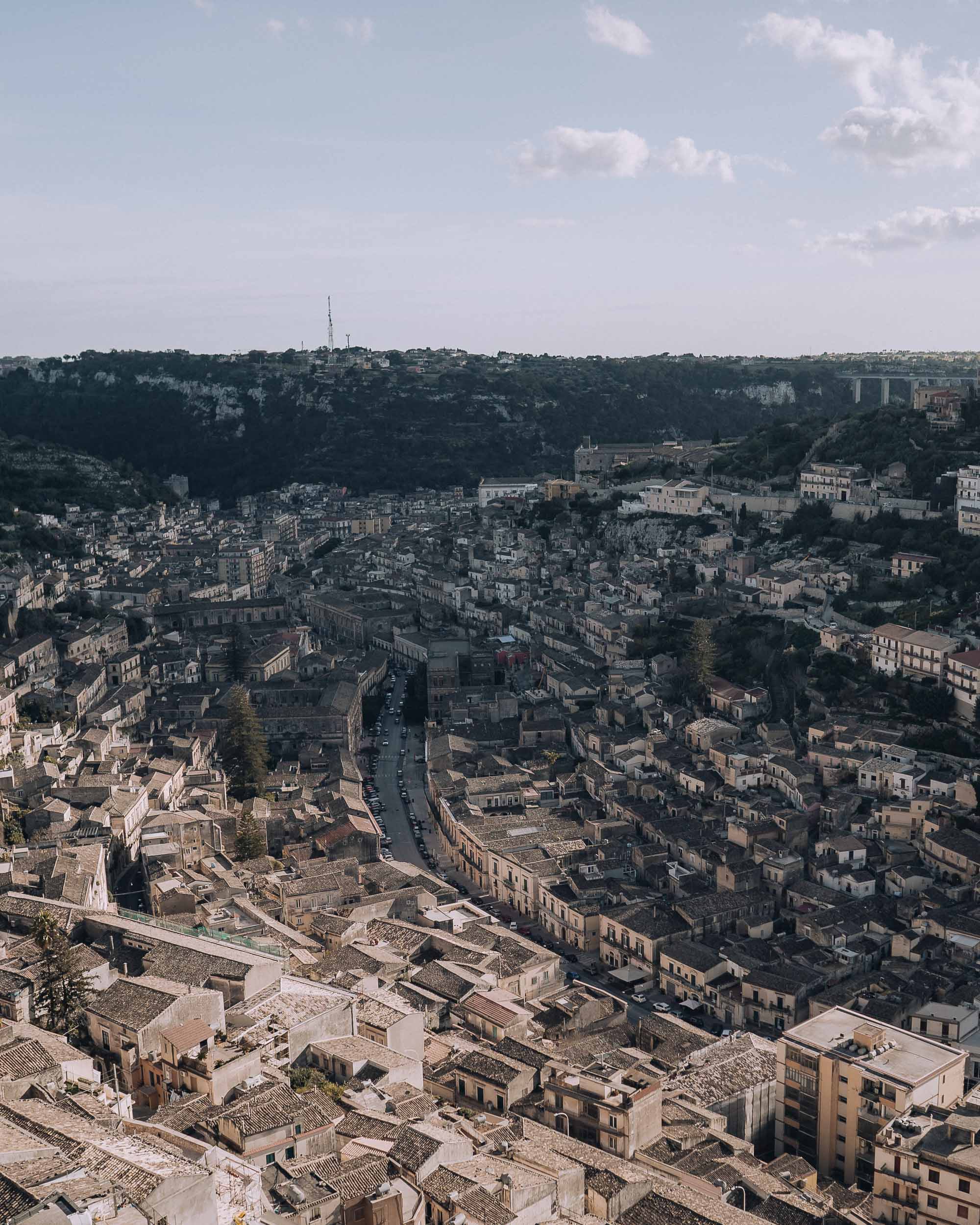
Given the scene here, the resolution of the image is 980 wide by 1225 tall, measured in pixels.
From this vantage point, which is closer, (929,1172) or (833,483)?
A: (929,1172)

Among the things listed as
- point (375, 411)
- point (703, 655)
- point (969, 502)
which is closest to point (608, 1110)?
point (703, 655)

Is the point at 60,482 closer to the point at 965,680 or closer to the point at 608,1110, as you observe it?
the point at 965,680

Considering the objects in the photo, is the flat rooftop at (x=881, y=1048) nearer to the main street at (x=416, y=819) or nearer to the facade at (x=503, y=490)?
the main street at (x=416, y=819)

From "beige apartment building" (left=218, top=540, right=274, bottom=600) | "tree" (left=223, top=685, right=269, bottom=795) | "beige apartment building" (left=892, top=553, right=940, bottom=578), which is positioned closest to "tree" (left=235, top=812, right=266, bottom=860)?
"tree" (left=223, top=685, right=269, bottom=795)

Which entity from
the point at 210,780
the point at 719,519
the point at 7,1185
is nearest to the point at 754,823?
the point at 210,780

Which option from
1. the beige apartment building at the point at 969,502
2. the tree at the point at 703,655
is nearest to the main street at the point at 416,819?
the tree at the point at 703,655
